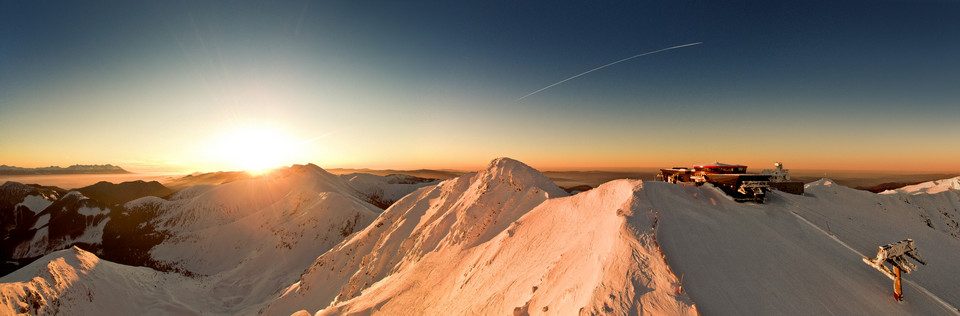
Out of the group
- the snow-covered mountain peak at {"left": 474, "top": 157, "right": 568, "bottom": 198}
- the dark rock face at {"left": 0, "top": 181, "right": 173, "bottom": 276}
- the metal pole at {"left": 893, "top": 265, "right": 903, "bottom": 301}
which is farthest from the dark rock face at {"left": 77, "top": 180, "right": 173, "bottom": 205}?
the metal pole at {"left": 893, "top": 265, "right": 903, "bottom": 301}

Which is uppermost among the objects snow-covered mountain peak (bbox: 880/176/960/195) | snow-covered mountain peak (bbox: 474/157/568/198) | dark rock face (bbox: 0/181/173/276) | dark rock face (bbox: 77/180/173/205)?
snow-covered mountain peak (bbox: 474/157/568/198)

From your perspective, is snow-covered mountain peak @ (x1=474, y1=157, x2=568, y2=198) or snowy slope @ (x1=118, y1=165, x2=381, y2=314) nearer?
snow-covered mountain peak @ (x1=474, y1=157, x2=568, y2=198)

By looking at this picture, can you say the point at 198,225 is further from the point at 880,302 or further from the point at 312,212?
the point at 880,302

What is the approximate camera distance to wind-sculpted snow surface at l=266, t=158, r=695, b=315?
8.59 metres

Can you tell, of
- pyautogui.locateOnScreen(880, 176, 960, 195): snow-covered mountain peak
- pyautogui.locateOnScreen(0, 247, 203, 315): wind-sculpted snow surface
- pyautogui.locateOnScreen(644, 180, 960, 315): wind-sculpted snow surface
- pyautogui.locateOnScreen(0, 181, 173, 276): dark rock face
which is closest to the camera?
pyautogui.locateOnScreen(644, 180, 960, 315): wind-sculpted snow surface

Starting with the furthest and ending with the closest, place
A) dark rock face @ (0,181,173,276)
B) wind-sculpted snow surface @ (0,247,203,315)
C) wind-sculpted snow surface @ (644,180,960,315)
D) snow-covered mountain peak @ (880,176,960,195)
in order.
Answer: dark rock face @ (0,181,173,276), snow-covered mountain peak @ (880,176,960,195), wind-sculpted snow surface @ (0,247,203,315), wind-sculpted snow surface @ (644,180,960,315)

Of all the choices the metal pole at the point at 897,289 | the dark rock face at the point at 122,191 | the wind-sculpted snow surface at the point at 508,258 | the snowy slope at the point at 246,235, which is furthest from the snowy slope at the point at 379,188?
the metal pole at the point at 897,289

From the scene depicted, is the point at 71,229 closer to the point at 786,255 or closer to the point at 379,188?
the point at 379,188

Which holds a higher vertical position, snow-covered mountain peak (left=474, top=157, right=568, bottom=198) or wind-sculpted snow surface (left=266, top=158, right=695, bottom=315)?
snow-covered mountain peak (left=474, top=157, right=568, bottom=198)

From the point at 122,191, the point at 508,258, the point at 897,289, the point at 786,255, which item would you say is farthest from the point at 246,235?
the point at 122,191

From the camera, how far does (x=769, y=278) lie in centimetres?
860

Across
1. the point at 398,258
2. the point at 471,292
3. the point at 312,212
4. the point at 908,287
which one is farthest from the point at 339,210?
the point at 908,287

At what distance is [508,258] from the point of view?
15656 mm

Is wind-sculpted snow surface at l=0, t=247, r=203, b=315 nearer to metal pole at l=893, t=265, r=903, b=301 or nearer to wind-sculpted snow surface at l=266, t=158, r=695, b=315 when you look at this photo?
wind-sculpted snow surface at l=266, t=158, r=695, b=315
